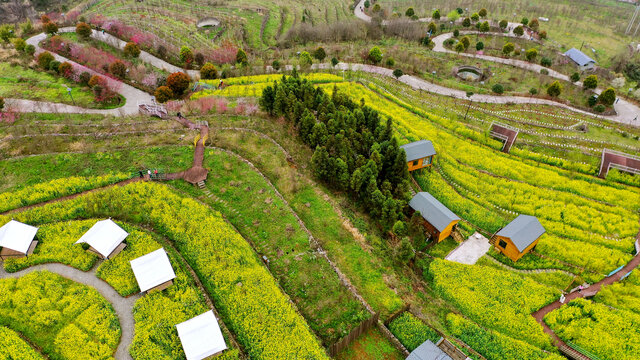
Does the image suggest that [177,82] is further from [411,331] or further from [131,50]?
[411,331]

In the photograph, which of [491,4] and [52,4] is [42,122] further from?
[491,4]

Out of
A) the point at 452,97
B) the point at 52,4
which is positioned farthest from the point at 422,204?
the point at 52,4

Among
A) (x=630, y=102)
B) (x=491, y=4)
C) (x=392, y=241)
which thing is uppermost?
(x=491, y=4)

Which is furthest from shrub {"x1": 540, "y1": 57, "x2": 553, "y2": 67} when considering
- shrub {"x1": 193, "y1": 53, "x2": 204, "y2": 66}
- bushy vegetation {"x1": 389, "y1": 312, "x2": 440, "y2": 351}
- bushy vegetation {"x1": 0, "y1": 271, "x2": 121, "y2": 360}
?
bushy vegetation {"x1": 0, "y1": 271, "x2": 121, "y2": 360}

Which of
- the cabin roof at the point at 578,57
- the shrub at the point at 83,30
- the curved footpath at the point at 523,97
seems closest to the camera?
the curved footpath at the point at 523,97

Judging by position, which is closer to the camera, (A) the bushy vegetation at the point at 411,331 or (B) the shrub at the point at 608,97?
(A) the bushy vegetation at the point at 411,331

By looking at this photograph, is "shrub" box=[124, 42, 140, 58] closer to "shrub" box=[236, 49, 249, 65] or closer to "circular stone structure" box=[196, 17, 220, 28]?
"shrub" box=[236, 49, 249, 65]

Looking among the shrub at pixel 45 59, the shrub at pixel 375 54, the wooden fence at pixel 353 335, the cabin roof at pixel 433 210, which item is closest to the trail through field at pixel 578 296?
the cabin roof at pixel 433 210

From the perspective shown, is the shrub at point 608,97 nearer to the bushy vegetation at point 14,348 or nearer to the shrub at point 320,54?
the shrub at point 320,54
